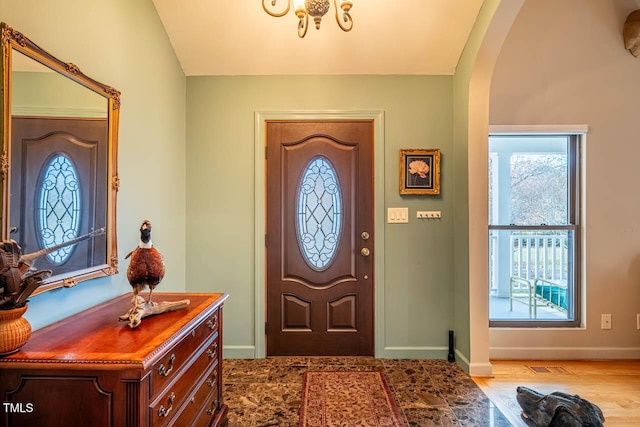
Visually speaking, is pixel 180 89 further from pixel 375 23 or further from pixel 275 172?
pixel 375 23

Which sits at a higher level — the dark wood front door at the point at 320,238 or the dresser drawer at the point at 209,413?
the dark wood front door at the point at 320,238

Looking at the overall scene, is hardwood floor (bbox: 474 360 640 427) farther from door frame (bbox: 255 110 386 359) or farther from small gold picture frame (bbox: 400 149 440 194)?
small gold picture frame (bbox: 400 149 440 194)

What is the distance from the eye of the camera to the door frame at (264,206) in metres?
2.87

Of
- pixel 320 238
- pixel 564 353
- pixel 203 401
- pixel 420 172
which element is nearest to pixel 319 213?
pixel 320 238

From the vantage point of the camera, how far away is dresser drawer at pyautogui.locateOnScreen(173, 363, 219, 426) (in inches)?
56.0

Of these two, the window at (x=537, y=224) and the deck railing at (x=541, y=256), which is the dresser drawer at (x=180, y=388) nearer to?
the window at (x=537, y=224)

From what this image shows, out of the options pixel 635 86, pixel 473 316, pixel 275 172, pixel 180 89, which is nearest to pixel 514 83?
pixel 635 86

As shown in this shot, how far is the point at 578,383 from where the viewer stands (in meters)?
2.49

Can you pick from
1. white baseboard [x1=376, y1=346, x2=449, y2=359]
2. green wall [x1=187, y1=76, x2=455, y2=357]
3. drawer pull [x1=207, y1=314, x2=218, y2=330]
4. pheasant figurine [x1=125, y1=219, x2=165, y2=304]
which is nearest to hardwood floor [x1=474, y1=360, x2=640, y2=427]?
white baseboard [x1=376, y1=346, x2=449, y2=359]

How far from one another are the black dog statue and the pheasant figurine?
2188 millimetres

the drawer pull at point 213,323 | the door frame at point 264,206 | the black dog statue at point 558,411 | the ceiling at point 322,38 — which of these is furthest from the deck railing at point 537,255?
the drawer pull at point 213,323

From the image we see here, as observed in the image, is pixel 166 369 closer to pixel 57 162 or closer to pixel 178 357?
pixel 178 357

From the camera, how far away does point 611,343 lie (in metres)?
2.92

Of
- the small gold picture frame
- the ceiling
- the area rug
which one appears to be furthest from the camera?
the small gold picture frame
